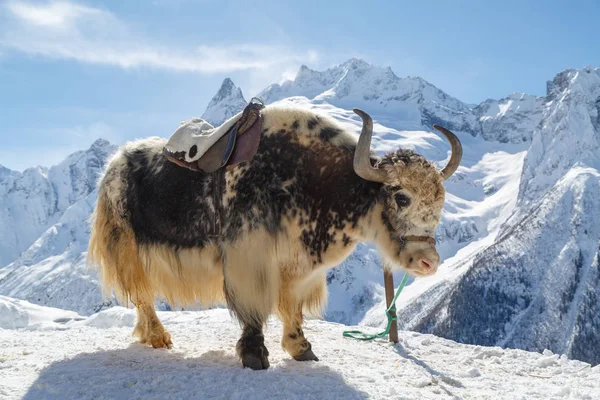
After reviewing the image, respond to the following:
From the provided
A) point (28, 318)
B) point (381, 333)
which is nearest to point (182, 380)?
point (381, 333)

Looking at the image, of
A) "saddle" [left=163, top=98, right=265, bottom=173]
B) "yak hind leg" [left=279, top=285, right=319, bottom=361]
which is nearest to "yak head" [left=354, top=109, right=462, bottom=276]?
"saddle" [left=163, top=98, right=265, bottom=173]

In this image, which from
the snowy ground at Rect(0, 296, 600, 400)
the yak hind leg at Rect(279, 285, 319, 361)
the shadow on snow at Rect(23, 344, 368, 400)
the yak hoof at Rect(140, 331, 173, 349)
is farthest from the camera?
the yak hoof at Rect(140, 331, 173, 349)

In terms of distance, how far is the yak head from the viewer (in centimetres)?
455

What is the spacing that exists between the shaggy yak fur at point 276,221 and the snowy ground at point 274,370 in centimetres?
43

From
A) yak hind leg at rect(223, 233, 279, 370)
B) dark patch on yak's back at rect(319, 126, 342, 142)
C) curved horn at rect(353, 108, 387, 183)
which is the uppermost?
dark patch on yak's back at rect(319, 126, 342, 142)

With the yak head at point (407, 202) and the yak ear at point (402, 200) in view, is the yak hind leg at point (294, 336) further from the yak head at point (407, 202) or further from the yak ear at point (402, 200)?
Answer: the yak ear at point (402, 200)

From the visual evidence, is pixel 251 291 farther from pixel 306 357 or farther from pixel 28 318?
pixel 28 318

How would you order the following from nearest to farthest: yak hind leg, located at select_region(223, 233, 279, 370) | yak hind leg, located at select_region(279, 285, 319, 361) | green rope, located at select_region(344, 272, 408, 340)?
yak hind leg, located at select_region(223, 233, 279, 370)
yak hind leg, located at select_region(279, 285, 319, 361)
green rope, located at select_region(344, 272, 408, 340)

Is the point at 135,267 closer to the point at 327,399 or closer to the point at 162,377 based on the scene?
the point at 162,377

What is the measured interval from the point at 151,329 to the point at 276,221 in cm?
212

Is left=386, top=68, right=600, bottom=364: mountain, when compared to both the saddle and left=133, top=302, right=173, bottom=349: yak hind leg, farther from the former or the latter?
the saddle

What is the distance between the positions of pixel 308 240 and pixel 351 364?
1.37 m

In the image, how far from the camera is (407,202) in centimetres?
458

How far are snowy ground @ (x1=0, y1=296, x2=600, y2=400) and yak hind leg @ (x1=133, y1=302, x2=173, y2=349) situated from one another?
0.13 m
